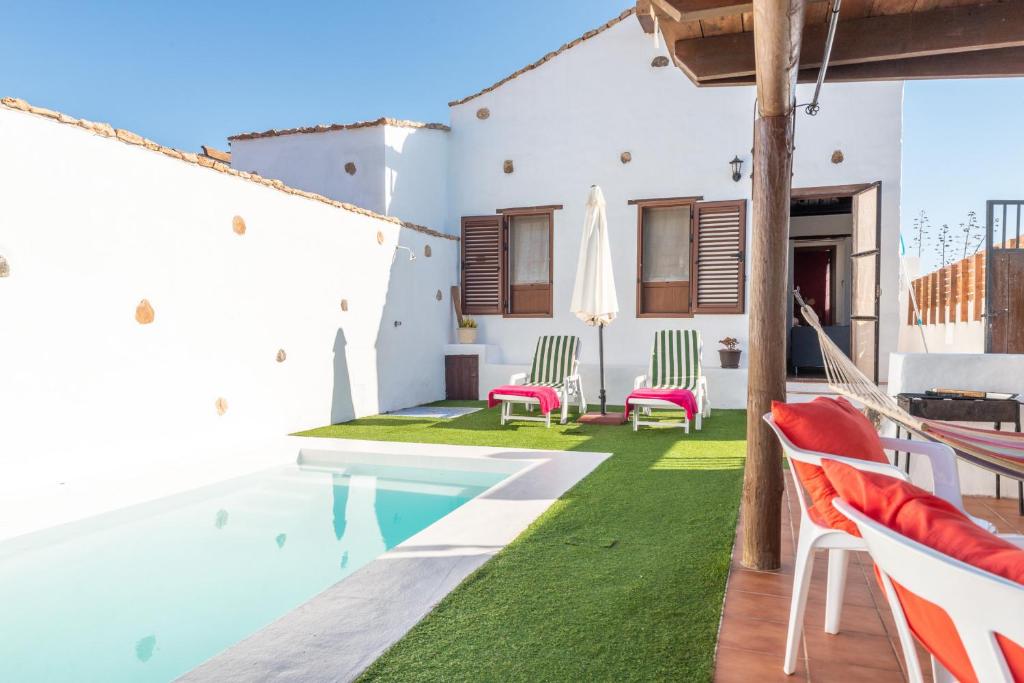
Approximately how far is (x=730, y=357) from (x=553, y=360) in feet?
8.54

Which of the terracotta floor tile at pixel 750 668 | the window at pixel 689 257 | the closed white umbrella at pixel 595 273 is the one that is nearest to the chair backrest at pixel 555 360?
the closed white umbrella at pixel 595 273

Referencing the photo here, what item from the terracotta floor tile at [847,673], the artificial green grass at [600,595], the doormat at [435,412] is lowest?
the terracotta floor tile at [847,673]

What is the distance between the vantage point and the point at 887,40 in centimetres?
381

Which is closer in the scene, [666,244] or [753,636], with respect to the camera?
[753,636]

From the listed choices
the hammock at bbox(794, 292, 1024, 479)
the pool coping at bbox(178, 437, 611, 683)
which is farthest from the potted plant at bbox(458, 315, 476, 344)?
the hammock at bbox(794, 292, 1024, 479)

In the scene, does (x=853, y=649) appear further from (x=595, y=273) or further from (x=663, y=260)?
→ (x=663, y=260)

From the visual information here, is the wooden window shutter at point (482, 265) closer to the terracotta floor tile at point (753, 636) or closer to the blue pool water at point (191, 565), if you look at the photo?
the blue pool water at point (191, 565)

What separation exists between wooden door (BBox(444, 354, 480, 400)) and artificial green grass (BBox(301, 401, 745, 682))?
17.6 ft

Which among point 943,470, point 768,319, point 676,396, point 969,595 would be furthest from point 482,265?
point 969,595

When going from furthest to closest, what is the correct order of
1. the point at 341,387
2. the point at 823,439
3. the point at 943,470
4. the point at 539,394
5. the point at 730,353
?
the point at 730,353
the point at 341,387
the point at 539,394
the point at 943,470
the point at 823,439

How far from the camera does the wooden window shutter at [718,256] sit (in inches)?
366

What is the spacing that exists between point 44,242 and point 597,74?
7.86 m

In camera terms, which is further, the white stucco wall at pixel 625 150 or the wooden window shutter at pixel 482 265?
the wooden window shutter at pixel 482 265

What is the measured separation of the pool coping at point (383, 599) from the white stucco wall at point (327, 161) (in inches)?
253
